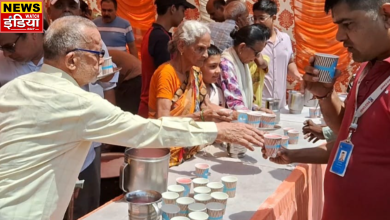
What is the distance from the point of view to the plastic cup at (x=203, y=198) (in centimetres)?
161

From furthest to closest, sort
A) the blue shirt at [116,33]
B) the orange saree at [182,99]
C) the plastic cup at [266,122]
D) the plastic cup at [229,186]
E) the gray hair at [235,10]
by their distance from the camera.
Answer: the blue shirt at [116,33] < the gray hair at [235,10] < the plastic cup at [266,122] < the orange saree at [182,99] < the plastic cup at [229,186]

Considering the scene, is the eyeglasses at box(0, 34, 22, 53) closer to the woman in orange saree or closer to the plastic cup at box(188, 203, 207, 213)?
the woman in orange saree

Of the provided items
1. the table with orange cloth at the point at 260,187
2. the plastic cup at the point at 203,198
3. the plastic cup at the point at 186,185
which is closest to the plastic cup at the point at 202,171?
the table with orange cloth at the point at 260,187

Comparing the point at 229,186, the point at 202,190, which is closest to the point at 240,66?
the point at 229,186

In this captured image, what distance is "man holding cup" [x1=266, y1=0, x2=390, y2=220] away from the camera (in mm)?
1237

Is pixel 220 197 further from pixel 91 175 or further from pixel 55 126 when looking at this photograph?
pixel 91 175

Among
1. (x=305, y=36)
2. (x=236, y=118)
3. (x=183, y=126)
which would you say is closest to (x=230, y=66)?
(x=236, y=118)

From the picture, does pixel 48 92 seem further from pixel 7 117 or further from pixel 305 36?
pixel 305 36

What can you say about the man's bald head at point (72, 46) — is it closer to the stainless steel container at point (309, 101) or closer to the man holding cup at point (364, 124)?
the man holding cup at point (364, 124)

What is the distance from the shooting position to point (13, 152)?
129 cm

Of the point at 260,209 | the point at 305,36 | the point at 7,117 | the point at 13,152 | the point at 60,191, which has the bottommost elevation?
the point at 260,209

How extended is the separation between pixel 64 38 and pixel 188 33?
3.60 ft

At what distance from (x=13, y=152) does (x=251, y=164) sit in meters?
1.31

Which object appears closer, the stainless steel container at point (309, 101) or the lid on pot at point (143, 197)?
the lid on pot at point (143, 197)
